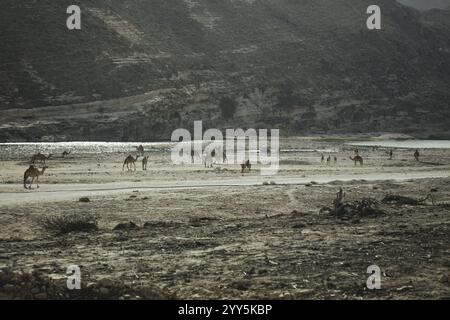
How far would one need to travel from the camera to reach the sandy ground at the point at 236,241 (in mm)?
9367

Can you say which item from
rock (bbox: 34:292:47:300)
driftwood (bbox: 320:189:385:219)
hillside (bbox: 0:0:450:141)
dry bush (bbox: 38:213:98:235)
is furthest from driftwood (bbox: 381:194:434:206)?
hillside (bbox: 0:0:450:141)

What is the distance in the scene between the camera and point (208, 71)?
97.2m

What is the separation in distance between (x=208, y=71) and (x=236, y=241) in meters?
85.9

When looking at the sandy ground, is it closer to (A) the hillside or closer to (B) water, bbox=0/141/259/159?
(B) water, bbox=0/141/259/159

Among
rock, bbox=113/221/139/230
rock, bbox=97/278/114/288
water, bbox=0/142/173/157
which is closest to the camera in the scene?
rock, bbox=97/278/114/288

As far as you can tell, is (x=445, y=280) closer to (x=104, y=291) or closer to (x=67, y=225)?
(x=104, y=291)

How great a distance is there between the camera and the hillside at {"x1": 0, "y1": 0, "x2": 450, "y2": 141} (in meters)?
81.2

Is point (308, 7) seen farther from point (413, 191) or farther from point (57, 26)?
point (413, 191)

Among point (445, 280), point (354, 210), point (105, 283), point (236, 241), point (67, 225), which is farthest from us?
point (354, 210)

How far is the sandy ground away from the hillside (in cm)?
5737

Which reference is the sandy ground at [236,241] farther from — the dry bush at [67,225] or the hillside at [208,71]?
the hillside at [208,71]

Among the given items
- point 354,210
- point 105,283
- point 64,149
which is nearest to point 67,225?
point 105,283

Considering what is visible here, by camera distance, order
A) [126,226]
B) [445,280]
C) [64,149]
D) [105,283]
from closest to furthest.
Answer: [105,283] → [445,280] → [126,226] → [64,149]
